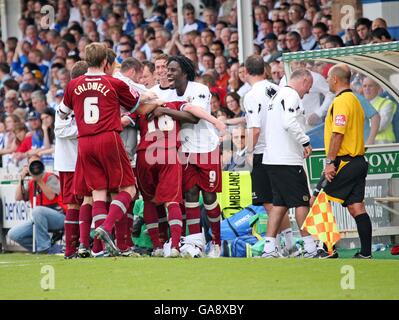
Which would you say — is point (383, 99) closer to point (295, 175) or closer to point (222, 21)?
point (295, 175)

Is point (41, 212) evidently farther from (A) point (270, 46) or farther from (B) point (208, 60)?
(A) point (270, 46)

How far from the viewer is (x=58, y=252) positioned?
1733 cm

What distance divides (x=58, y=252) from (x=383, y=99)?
17.7 ft

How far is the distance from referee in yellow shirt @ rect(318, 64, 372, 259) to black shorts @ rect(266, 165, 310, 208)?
0.28 metres

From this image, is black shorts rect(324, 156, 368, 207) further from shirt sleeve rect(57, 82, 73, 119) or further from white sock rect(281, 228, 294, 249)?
shirt sleeve rect(57, 82, 73, 119)

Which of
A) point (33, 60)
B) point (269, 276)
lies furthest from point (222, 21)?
point (269, 276)

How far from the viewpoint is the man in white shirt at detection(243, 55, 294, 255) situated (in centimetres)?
1365

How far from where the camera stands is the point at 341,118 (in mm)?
12977

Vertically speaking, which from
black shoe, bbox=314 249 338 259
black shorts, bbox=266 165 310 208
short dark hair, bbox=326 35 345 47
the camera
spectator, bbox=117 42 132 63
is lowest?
black shoe, bbox=314 249 338 259

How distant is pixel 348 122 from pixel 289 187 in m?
0.98

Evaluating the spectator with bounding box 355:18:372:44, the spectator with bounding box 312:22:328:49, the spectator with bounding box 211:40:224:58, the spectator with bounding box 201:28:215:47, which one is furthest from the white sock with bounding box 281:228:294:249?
the spectator with bounding box 201:28:215:47

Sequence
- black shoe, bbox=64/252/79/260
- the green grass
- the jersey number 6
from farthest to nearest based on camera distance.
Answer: black shoe, bbox=64/252/79/260, the jersey number 6, the green grass

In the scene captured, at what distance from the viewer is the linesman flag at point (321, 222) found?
13.0 meters

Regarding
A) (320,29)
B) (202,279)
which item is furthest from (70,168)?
(320,29)
